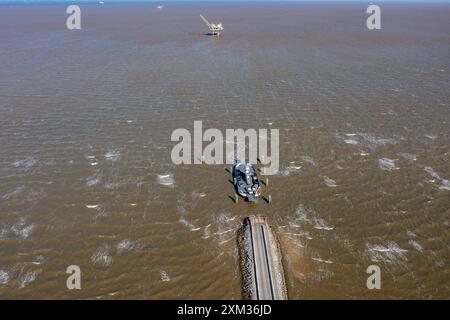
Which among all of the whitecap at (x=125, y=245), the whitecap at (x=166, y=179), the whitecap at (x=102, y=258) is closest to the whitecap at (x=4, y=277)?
the whitecap at (x=102, y=258)

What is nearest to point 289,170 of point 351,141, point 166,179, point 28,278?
point 351,141

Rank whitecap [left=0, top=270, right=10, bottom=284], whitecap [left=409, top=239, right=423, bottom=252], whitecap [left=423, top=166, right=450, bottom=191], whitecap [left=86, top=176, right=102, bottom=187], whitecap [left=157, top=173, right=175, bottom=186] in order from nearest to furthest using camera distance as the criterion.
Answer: whitecap [left=0, top=270, right=10, bottom=284] < whitecap [left=409, top=239, right=423, bottom=252] < whitecap [left=423, top=166, right=450, bottom=191] < whitecap [left=86, top=176, right=102, bottom=187] < whitecap [left=157, top=173, right=175, bottom=186]

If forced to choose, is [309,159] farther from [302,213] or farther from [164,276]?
[164,276]

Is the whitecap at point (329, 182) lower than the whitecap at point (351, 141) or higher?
lower

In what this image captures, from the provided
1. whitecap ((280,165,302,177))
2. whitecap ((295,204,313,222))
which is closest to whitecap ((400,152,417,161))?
whitecap ((280,165,302,177))

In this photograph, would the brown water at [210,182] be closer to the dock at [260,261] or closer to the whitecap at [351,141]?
the whitecap at [351,141]

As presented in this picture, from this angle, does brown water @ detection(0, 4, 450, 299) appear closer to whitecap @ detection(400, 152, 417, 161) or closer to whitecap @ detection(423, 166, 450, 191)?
whitecap @ detection(423, 166, 450, 191)
